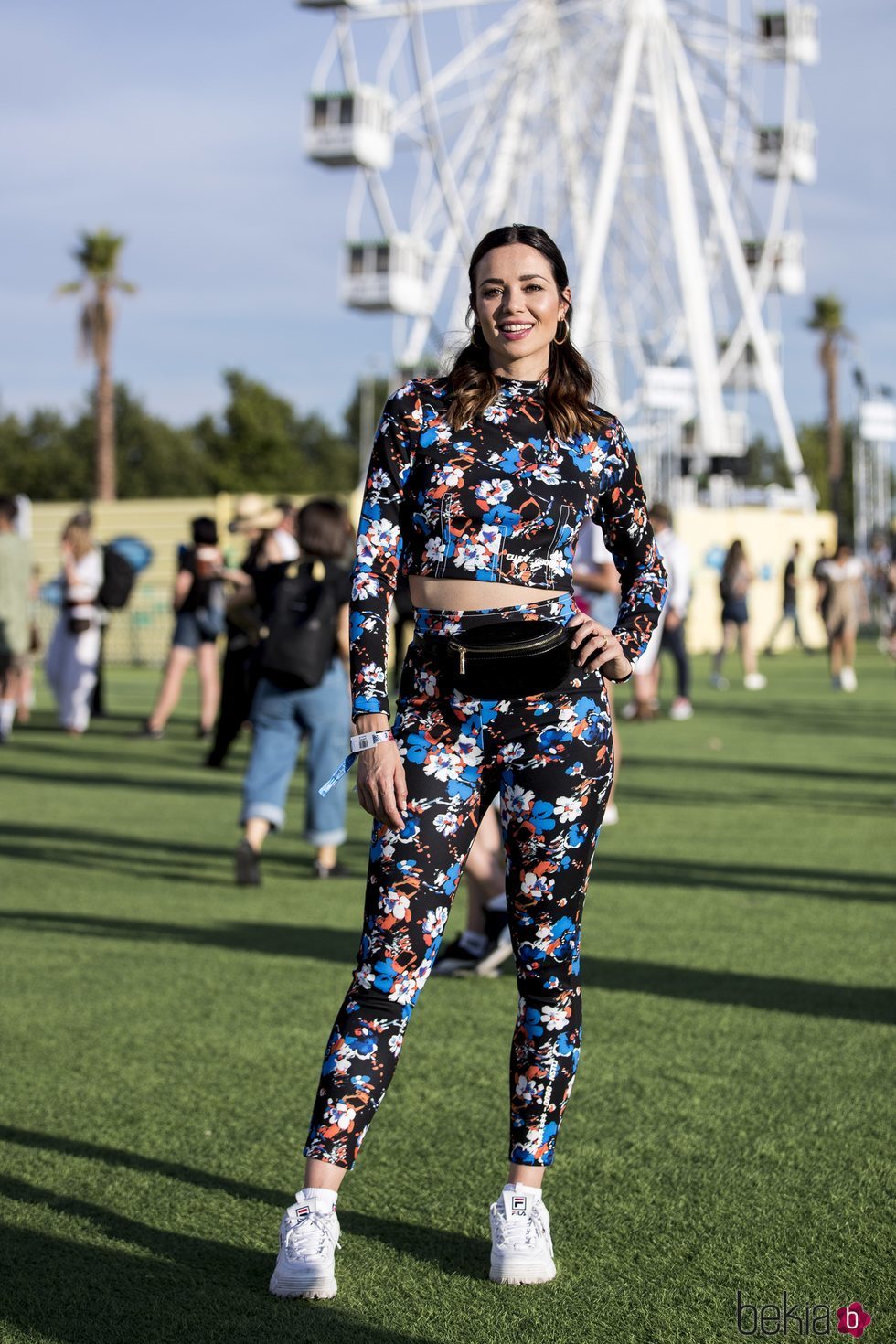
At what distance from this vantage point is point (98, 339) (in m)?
50.4

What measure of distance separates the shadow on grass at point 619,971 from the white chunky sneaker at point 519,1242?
92.2 inches

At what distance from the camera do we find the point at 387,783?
3.04 m

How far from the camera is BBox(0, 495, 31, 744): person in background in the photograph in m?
13.4

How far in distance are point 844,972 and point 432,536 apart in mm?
3365

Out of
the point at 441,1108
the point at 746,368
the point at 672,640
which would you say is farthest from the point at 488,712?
the point at 746,368

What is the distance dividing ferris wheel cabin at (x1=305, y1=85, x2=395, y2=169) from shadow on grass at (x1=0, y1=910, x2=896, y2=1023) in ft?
108

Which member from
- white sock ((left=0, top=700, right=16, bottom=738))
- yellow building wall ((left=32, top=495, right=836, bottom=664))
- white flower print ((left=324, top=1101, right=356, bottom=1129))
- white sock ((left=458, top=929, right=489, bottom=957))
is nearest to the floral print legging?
white flower print ((left=324, top=1101, right=356, bottom=1129))

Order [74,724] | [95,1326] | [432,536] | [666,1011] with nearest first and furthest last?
1. [95,1326]
2. [432,536]
3. [666,1011]
4. [74,724]

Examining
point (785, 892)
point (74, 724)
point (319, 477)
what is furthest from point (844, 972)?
point (319, 477)

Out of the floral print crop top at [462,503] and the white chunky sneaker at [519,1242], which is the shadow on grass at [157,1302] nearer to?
the white chunky sneaker at [519,1242]

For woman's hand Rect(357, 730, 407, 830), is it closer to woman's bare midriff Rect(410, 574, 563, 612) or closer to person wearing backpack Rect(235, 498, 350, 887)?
woman's bare midriff Rect(410, 574, 563, 612)

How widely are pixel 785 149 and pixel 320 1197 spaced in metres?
40.9

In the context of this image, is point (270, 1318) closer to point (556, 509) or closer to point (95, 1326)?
point (95, 1326)

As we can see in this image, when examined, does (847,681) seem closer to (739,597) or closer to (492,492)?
(739,597)
